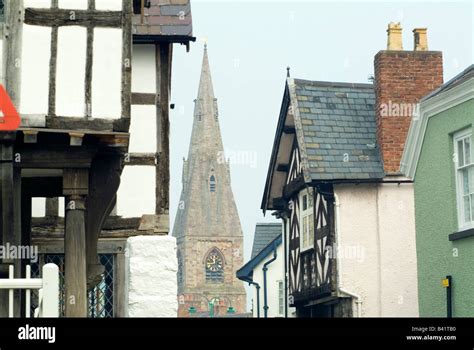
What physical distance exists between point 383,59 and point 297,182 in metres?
3.49

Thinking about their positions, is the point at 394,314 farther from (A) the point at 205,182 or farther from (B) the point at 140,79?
(A) the point at 205,182

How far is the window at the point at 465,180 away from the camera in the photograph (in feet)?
50.9

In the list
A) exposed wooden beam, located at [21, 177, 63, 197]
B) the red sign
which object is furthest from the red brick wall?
the red sign

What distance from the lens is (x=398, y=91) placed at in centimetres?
2197

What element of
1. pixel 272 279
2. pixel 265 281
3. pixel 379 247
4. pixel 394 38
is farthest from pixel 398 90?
pixel 272 279

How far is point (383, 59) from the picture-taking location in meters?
22.0

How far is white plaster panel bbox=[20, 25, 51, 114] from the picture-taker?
1154cm

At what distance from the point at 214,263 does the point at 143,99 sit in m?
99.1

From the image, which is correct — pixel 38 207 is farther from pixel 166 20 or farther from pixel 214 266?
pixel 214 266

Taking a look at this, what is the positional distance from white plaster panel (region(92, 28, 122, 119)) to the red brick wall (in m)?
10.9

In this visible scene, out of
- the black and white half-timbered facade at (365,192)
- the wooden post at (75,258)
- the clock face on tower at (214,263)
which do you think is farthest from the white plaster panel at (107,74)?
→ the clock face on tower at (214,263)

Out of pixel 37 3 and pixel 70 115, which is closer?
pixel 70 115

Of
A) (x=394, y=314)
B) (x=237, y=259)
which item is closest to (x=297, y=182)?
(x=394, y=314)

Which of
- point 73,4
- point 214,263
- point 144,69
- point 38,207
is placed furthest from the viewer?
point 214,263
